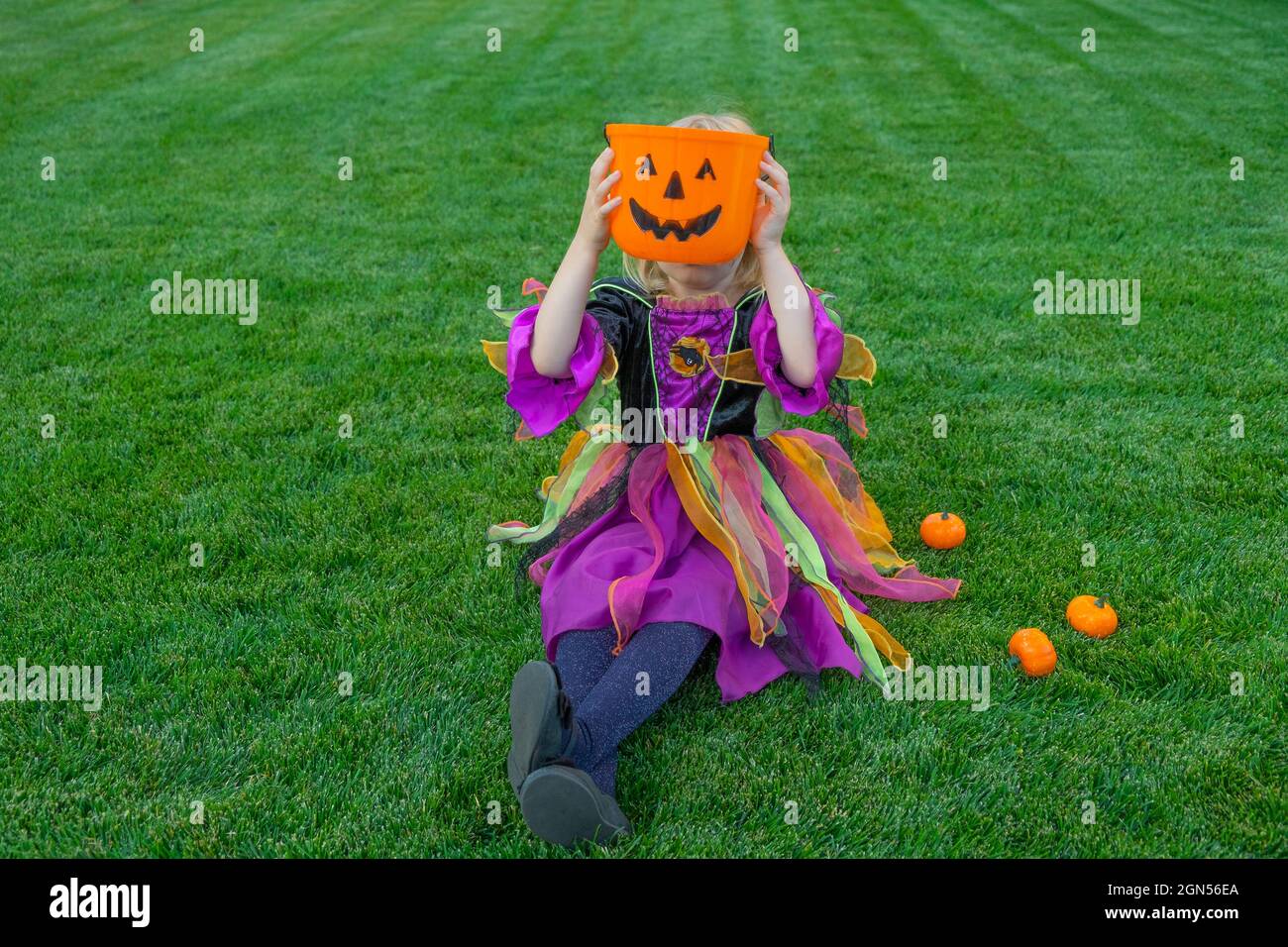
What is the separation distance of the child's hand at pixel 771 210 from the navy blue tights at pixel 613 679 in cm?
97

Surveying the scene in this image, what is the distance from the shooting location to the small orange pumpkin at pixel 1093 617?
Answer: 321cm

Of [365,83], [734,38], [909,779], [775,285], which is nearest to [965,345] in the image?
[775,285]

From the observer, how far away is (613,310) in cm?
312

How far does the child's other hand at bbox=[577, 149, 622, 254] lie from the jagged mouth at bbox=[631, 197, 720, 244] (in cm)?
8

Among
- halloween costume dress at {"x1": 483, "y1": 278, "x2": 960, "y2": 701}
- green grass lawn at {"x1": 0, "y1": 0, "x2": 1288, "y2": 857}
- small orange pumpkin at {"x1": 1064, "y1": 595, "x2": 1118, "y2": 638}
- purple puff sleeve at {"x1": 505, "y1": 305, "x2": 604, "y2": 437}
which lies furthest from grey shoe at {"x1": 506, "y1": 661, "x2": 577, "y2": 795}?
small orange pumpkin at {"x1": 1064, "y1": 595, "x2": 1118, "y2": 638}

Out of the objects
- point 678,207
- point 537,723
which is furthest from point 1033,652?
point 678,207

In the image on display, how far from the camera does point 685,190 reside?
2.57 metres

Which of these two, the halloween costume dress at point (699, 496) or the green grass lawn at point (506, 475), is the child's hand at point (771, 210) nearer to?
the halloween costume dress at point (699, 496)

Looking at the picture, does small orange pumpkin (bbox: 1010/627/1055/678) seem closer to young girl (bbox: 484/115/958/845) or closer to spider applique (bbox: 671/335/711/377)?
young girl (bbox: 484/115/958/845)

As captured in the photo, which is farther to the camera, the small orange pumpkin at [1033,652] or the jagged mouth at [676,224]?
the small orange pumpkin at [1033,652]

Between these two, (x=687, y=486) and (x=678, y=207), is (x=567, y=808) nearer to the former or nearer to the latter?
(x=687, y=486)

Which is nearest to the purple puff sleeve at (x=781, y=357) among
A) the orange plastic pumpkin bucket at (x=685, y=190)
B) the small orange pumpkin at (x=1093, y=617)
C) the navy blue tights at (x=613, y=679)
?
the orange plastic pumpkin bucket at (x=685, y=190)

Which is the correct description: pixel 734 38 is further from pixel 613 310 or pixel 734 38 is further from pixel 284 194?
pixel 613 310
